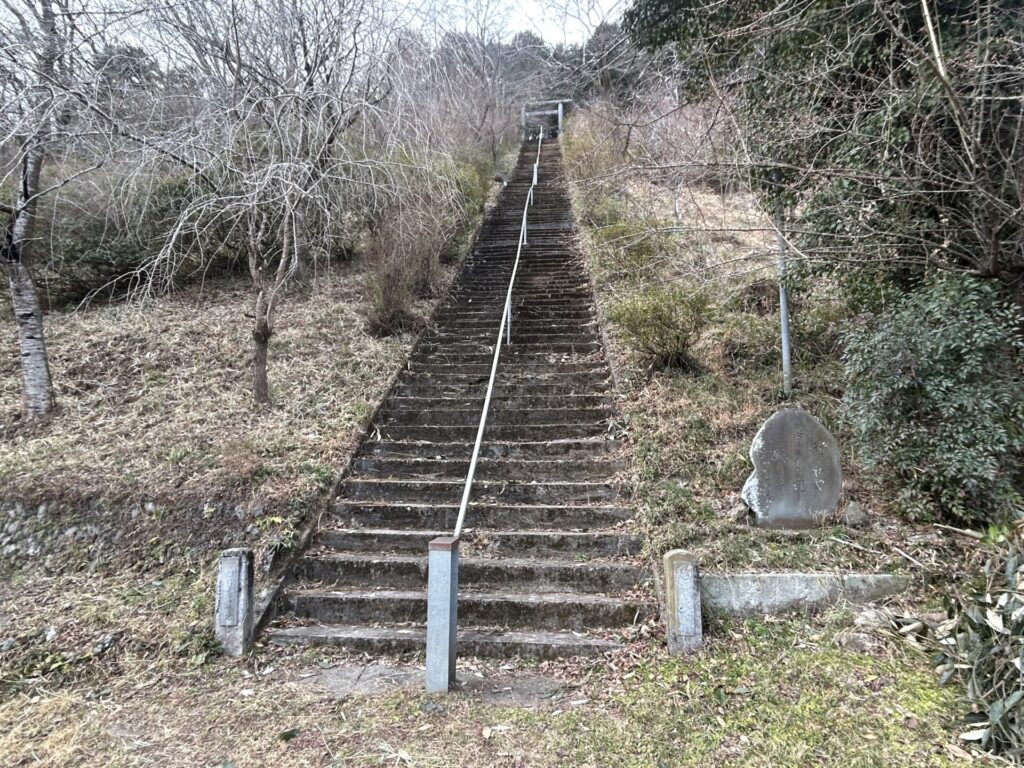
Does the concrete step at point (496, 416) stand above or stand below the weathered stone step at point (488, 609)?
above

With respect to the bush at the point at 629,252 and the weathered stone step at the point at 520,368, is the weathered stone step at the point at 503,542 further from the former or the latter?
the bush at the point at 629,252

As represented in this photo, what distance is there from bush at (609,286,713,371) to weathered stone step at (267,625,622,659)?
3.65 metres

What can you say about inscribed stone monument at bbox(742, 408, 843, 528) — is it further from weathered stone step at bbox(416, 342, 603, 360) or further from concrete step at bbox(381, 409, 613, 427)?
weathered stone step at bbox(416, 342, 603, 360)

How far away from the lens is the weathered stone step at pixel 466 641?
392cm

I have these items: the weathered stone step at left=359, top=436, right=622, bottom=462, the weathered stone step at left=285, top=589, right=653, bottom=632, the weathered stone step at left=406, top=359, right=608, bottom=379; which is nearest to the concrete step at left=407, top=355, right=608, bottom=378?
the weathered stone step at left=406, top=359, right=608, bottom=379

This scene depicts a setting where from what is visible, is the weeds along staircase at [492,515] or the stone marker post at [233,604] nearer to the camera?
the stone marker post at [233,604]

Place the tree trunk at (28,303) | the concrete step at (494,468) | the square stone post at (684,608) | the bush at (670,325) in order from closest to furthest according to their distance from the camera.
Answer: the square stone post at (684,608) < the concrete step at (494,468) < the tree trunk at (28,303) < the bush at (670,325)

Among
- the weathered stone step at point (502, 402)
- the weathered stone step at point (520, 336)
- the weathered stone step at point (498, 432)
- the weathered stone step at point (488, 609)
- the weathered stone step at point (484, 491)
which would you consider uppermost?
the weathered stone step at point (520, 336)

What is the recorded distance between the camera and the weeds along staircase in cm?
420

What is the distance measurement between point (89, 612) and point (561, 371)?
17.4 feet

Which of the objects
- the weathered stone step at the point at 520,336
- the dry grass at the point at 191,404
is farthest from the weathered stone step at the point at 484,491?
the weathered stone step at the point at 520,336

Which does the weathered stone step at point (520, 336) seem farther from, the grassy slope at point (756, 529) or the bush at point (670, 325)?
the bush at point (670, 325)

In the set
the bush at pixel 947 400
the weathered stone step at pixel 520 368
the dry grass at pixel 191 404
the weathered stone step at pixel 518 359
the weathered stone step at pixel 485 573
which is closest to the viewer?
the bush at pixel 947 400

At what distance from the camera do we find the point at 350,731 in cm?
322
